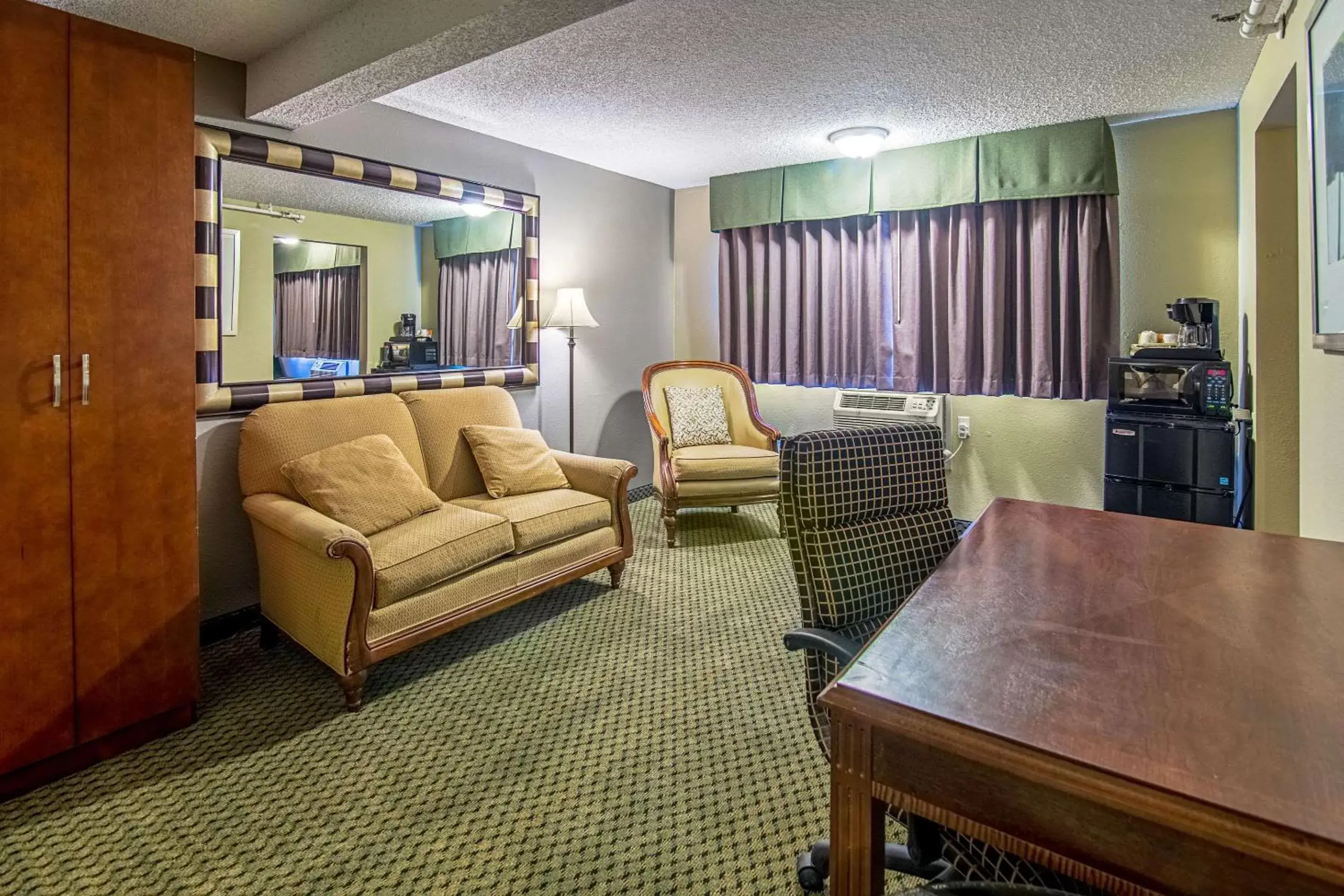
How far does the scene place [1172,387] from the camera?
322cm

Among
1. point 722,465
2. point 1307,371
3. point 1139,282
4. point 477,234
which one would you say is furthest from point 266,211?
point 1139,282

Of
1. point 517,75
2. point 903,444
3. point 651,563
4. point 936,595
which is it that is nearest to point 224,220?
point 517,75

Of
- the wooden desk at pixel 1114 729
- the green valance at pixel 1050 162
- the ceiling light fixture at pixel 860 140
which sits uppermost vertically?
the ceiling light fixture at pixel 860 140

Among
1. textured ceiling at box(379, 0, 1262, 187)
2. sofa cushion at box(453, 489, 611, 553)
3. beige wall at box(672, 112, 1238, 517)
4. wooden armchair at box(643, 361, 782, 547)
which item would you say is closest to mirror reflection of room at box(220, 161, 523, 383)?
textured ceiling at box(379, 0, 1262, 187)

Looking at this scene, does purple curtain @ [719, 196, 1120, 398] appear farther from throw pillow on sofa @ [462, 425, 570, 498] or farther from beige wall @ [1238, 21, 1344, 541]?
throw pillow on sofa @ [462, 425, 570, 498]

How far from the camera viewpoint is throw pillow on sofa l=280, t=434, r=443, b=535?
8.38 ft

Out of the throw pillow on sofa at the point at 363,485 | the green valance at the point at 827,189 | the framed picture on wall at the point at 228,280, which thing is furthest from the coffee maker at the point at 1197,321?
the framed picture on wall at the point at 228,280

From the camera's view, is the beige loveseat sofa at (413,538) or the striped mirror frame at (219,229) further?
the striped mirror frame at (219,229)

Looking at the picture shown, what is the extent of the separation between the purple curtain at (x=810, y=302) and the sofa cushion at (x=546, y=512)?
7.22 feet

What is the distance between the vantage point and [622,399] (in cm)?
493

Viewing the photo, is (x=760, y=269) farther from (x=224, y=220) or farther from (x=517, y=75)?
(x=224, y=220)

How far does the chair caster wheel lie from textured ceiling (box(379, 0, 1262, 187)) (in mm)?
2563

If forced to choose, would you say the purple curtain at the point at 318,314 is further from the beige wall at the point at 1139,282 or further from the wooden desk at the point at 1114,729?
the beige wall at the point at 1139,282

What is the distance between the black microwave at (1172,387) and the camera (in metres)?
3.10
